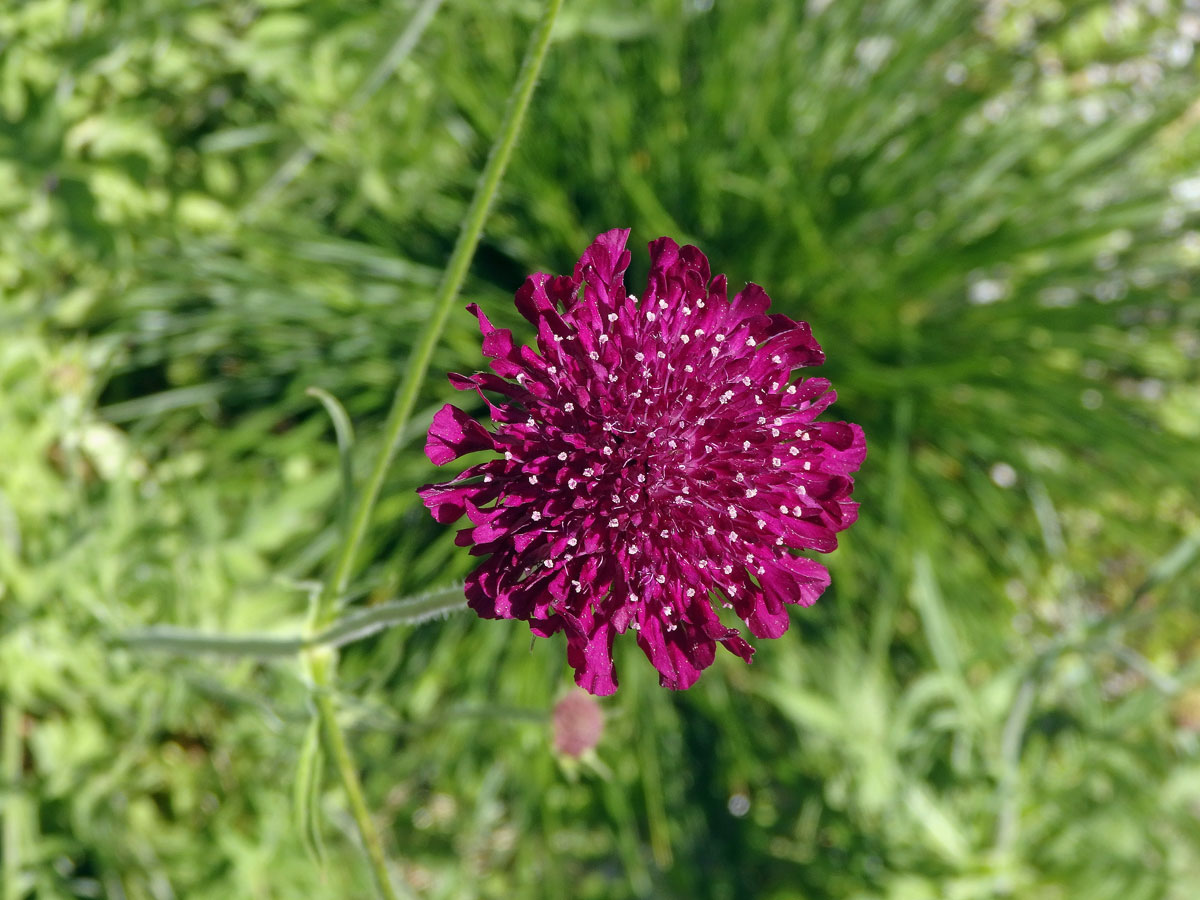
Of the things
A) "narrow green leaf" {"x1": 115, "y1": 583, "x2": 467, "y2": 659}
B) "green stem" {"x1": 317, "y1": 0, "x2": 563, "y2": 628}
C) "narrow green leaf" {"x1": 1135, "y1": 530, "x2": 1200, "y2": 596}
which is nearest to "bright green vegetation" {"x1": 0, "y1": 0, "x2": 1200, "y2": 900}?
"narrow green leaf" {"x1": 1135, "y1": 530, "x2": 1200, "y2": 596}

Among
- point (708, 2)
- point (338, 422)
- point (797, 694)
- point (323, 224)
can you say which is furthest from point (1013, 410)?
point (338, 422)

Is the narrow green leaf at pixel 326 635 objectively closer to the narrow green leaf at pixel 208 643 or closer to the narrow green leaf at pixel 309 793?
the narrow green leaf at pixel 208 643

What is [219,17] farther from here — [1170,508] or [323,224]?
[1170,508]

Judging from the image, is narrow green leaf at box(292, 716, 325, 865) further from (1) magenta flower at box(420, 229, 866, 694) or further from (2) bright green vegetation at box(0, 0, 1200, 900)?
(2) bright green vegetation at box(0, 0, 1200, 900)

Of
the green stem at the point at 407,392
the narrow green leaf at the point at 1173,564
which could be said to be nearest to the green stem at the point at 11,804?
the green stem at the point at 407,392

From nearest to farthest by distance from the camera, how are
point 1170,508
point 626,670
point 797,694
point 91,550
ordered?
point 91,550 < point 797,694 < point 626,670 < point 1170,508

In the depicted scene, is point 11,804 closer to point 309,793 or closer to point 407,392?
point 309,793
